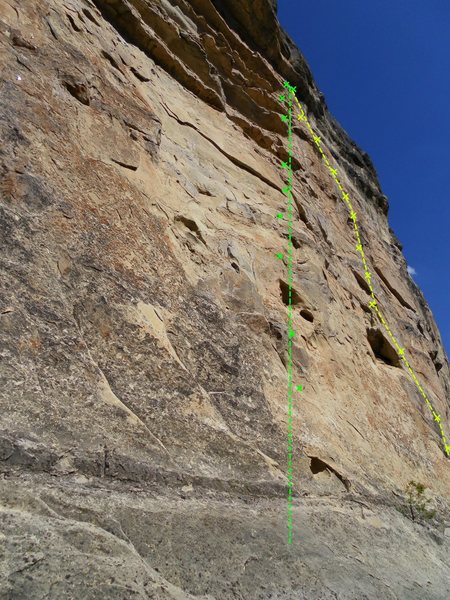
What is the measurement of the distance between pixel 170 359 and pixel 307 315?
364 centimetres

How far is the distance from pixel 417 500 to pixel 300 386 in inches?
98.4

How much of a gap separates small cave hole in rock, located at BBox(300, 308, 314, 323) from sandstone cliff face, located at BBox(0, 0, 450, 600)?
0.03 meters

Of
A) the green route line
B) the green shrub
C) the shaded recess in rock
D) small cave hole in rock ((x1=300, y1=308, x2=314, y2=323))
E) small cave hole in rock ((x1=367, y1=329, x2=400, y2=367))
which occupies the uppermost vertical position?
the green route line

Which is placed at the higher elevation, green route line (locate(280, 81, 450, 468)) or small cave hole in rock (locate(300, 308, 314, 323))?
green route line (locate(280, 81, 450, 468))

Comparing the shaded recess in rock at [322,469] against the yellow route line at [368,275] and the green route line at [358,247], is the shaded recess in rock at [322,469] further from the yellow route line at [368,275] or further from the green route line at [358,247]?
the yellow route line at [368,275]

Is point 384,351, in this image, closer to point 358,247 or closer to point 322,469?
point 358,247

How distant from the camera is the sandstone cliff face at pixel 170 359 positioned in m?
3.61

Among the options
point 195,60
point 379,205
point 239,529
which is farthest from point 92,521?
point 379,205

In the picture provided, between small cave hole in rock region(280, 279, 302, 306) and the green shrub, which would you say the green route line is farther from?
the green shrub

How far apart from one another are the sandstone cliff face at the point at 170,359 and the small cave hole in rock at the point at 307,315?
0.11 ft

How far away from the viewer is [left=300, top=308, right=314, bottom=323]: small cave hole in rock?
27.0 feet

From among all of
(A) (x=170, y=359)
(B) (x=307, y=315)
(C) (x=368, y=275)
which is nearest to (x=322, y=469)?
(A) (x=170, y=359)

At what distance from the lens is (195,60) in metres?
10.2

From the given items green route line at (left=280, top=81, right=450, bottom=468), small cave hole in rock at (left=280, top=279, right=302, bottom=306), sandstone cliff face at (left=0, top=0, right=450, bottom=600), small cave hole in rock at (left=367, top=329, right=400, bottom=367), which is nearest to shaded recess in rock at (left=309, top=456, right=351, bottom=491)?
sandstone cliff face at (left=0, top=0, right=450, bottom=600)
